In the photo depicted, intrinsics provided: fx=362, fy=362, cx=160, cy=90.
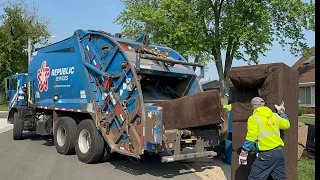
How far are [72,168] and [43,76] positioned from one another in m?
4.06

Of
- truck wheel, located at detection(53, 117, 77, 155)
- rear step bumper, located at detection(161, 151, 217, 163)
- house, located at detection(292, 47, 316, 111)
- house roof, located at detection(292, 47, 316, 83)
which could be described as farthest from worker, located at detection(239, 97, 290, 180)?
house roof, located at detection(292, 47, 316, 83)

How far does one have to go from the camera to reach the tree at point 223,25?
22234 millimetres

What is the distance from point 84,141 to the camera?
28.5 feet

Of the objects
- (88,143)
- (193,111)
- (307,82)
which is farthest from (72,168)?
(307,82)

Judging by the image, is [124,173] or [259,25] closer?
[124,173]

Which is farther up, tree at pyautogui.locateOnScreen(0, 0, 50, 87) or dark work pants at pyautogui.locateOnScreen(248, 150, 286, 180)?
tree at pyautogui.locateOnScreen(0, 0, 50, 87)

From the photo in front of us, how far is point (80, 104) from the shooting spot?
8.70 meters

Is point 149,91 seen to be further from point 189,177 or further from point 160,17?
point 160,17

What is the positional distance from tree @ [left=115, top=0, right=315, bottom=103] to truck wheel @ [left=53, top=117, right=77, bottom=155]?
13.8 metres

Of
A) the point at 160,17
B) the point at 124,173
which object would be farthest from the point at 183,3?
the point at 124,173

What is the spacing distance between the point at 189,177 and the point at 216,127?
1.20m

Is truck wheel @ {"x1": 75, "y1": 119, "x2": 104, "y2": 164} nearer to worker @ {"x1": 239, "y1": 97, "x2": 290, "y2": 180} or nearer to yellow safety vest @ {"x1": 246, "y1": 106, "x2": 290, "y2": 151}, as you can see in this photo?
worker @ {"x1": 239, "y1": 97, "x2": 290, "y2": 180}

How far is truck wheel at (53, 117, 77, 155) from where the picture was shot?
906 centimetres

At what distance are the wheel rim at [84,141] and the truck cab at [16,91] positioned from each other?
187 inches
